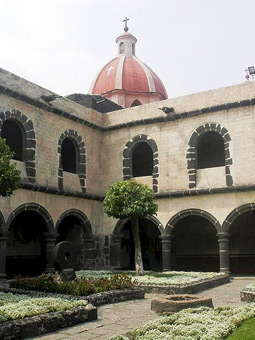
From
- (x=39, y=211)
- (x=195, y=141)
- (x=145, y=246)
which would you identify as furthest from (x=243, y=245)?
(x=39, y=211)

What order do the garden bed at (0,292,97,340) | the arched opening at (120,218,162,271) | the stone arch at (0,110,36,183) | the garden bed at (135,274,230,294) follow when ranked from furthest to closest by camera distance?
the arched opening at (120,218,162,271) → the stone arch at (0,110,36,183) → the garden bed at (135,274,230,294) → the garden bed at (0,292,97,340)

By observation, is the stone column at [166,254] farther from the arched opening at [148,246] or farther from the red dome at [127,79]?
the red dome at [127,79]

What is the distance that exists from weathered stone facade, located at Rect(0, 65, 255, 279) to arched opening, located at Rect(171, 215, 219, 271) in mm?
41

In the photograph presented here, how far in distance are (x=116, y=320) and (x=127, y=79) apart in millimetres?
17118

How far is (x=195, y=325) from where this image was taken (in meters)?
5.74

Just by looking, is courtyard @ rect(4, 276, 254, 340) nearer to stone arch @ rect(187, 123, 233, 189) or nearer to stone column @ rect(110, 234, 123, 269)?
stone arch @ rect(187, 123, 233, 189)

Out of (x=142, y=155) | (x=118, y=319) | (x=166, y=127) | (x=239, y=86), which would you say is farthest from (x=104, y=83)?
(x=118, y=319)

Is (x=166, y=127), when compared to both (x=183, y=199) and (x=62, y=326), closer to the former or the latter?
(x=183, y=199)

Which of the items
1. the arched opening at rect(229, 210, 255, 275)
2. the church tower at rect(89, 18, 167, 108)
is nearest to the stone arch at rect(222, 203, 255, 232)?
the arched opening at rect(229, 210, 255, 275)

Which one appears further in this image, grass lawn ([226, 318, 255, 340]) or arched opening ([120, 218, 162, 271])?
arched opening ([120, 218, 162, 271])

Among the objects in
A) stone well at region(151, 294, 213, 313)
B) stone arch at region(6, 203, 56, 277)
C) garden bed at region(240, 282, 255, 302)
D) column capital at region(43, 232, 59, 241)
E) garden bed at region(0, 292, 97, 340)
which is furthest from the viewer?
stone arch at region(6, 203, 56, 277)

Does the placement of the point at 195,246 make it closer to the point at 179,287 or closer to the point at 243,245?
the point at 243,245

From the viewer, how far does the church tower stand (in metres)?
22.1

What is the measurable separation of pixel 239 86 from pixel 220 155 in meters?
3.47
